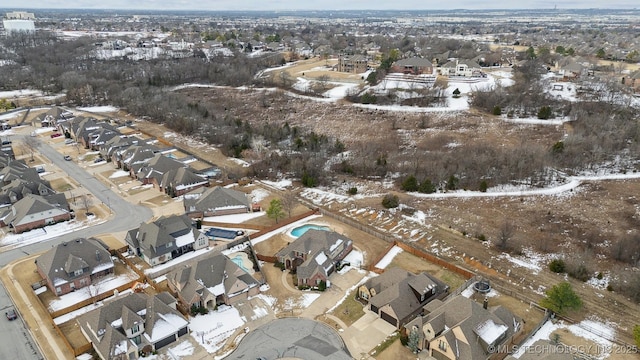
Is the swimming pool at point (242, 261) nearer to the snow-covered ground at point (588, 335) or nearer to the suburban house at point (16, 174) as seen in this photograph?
the snow-covered ground at point (588, 335)

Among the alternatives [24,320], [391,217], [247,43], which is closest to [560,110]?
[391,217]

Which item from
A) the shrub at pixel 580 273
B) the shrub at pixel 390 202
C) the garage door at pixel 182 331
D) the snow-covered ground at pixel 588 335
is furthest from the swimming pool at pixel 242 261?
the shrub at pixel 580 273

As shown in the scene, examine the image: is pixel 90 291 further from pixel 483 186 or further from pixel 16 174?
pixel 483 186

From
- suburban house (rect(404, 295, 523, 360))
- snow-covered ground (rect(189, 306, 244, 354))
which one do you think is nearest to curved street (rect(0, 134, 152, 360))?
snow-covered ground (rect(189, 306, 244, 354))

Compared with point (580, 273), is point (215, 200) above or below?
above

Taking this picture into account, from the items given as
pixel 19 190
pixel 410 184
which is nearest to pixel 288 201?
pixel 410 184

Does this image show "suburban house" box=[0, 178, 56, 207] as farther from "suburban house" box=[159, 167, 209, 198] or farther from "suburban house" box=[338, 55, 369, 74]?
"suburban house" box=[338, 55, 369, 74]
